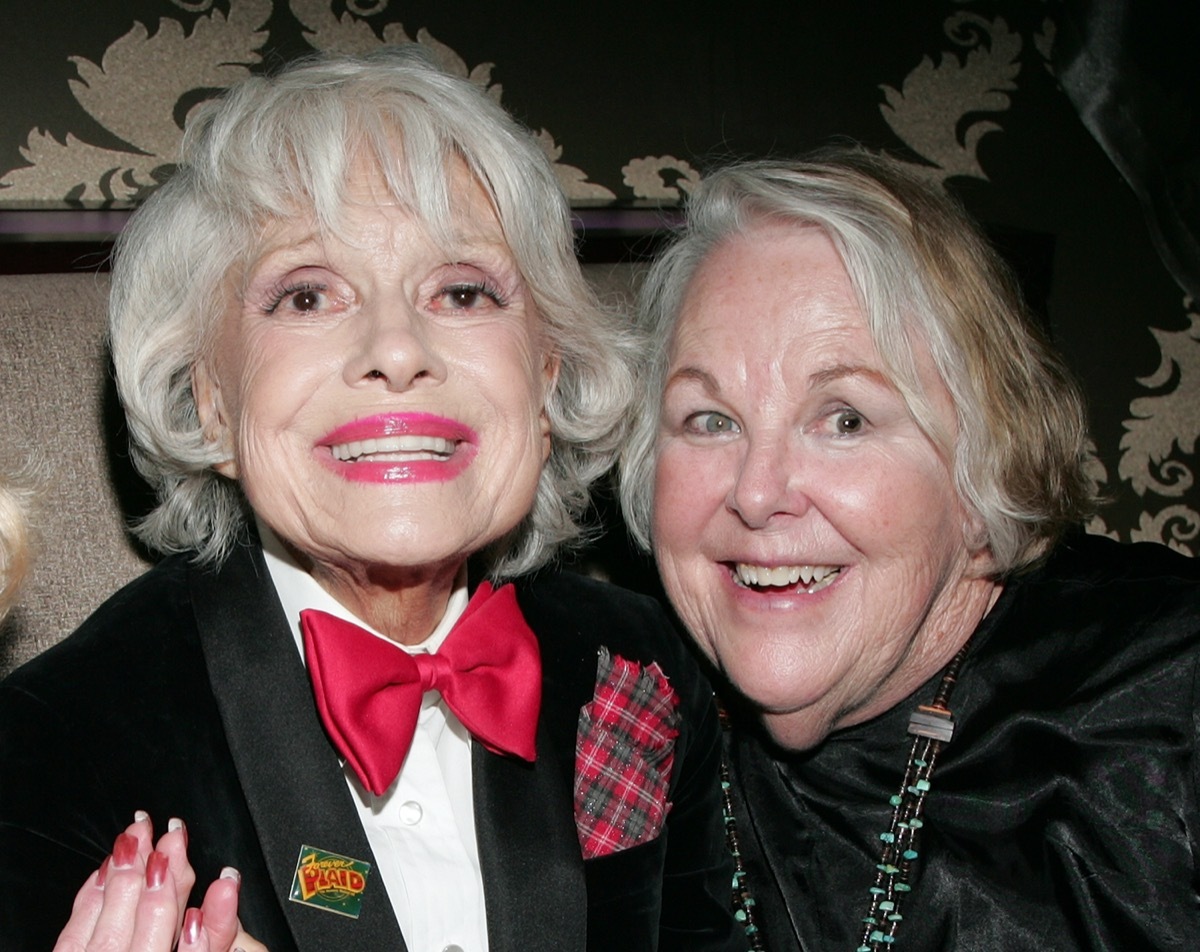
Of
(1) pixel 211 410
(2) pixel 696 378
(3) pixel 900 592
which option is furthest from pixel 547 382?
(3) pixel 900 592

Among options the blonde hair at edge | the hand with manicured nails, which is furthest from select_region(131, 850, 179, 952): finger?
the blonde hair at edge

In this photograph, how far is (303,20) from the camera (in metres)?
2.29

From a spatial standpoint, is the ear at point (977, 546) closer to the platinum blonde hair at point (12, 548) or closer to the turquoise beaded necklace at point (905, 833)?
the turquoise beaded necklace at point (905, 833)

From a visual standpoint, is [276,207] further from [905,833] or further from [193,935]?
[905,833]

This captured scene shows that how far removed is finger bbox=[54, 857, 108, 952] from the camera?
4.13 ft

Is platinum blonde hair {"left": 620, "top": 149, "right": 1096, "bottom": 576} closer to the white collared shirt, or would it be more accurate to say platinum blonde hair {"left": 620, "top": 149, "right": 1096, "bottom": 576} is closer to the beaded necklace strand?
the beaded necklace strand

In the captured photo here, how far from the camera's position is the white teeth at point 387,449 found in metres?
1.54

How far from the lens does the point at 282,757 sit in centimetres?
153

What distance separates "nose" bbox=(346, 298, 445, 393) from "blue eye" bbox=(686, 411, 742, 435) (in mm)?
434

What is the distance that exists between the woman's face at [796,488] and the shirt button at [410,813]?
479mm

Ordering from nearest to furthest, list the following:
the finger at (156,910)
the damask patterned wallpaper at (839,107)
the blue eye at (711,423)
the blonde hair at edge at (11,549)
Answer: the finger at (156,910), the blonde hair at edge at (11,549), the blue eye at (711,423), the damask patterned wallpaper at (839,107)

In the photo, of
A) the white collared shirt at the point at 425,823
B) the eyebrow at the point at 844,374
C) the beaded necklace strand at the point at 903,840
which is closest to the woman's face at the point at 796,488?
the eyebrow at the point at 844,374

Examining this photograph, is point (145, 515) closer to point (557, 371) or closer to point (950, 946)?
point (557, 371)

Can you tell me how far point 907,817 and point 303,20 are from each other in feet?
5.27
